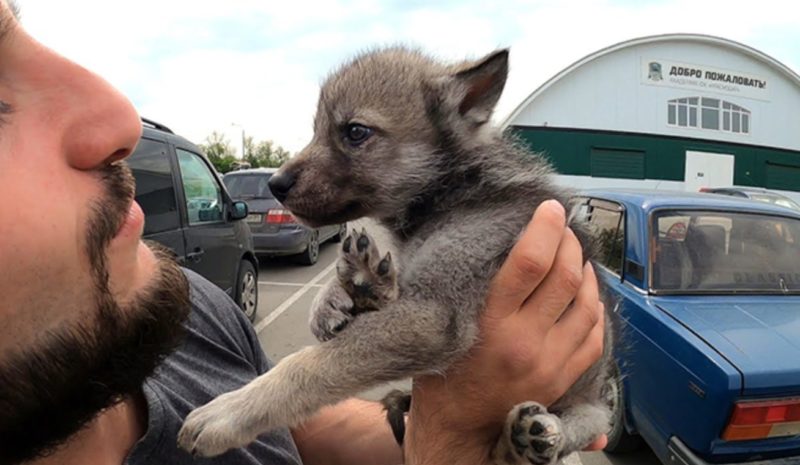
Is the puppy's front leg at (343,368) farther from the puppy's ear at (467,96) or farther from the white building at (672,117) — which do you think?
the white building at (672,117)

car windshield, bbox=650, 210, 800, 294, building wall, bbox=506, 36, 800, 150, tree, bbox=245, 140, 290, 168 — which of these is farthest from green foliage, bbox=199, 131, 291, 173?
car windshield, bbox=650, 210, 800, 294

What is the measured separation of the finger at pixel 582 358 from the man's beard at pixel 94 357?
4.26 feet

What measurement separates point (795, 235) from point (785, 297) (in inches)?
32.6

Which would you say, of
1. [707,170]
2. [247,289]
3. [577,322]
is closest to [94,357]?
[577,322]

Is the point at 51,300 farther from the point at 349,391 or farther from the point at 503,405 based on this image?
the point at 503,405

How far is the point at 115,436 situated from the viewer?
5.38 feet

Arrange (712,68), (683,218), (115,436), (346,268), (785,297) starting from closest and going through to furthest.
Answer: (115,436)
(346,268)
(785,297)
(683,218)
(712,68)

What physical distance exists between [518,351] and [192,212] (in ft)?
18.4

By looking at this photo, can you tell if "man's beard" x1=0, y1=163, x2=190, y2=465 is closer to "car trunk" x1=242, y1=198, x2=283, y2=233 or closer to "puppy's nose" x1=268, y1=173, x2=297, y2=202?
"puppy's nose" x1=268, y1=173, x2=297, y2=202

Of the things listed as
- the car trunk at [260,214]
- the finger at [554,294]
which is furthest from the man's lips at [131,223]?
the car trunk at [260,214]

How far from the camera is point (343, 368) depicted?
1.77 metres

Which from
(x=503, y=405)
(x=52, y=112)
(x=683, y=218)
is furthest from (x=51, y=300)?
(x=683, y=218)

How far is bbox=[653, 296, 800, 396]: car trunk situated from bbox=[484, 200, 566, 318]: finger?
7.45 ft

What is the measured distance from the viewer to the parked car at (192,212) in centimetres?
562
